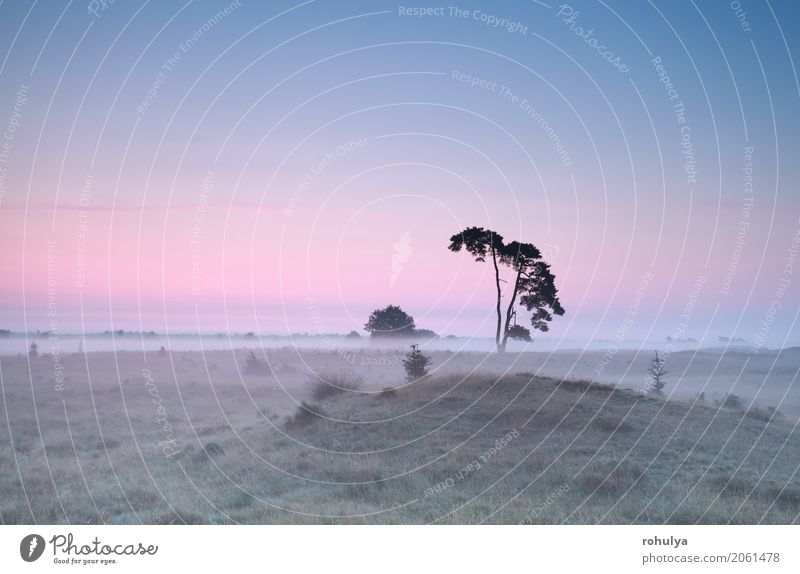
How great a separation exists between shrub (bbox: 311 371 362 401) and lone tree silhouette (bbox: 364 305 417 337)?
1254 centimetres

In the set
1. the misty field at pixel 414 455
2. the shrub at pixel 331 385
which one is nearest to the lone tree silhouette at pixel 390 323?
the misty field at pixel 414 455


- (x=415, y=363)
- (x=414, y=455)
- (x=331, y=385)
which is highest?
(x=415, y=363)

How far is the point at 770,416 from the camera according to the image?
37094 millimetres

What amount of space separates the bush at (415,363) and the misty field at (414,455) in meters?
0.96

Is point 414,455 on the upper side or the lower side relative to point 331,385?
lower

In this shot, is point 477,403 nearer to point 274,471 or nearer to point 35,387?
point 274,471

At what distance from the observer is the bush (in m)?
40.9

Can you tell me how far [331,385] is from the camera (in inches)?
1527

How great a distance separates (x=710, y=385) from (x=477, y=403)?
1122 inches

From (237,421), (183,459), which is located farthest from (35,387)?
(183,459)
